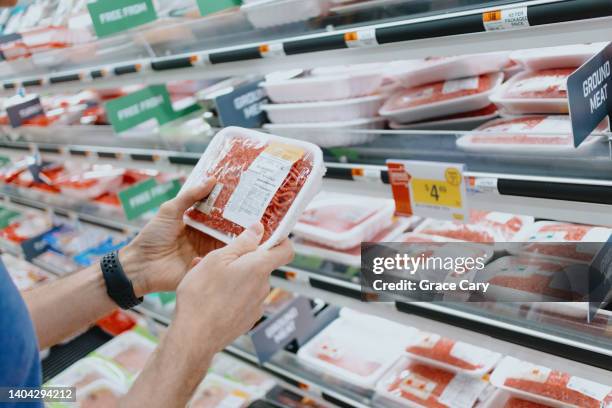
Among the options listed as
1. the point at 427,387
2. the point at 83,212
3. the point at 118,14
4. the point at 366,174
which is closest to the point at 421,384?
the point at 427,387

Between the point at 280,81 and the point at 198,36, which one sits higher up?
the point at 198,36

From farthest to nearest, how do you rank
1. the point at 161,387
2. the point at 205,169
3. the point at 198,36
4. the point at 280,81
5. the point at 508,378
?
the point at 198,36 < the point at 280,81 < the point at 508,378 < the point at 205,169 < the point at 161,387

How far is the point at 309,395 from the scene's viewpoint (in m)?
2.19

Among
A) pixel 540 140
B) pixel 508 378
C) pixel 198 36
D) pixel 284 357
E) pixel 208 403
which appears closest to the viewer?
pixel 540 140

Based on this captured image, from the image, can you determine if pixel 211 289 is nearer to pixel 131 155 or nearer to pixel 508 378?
pixel 508 378

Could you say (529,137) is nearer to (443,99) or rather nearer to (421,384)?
(443,99)

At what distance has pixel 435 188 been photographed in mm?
1437

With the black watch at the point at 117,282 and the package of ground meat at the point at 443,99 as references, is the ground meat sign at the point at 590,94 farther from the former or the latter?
the black watch at the point at 117,282

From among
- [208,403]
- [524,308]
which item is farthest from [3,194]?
[524,308]

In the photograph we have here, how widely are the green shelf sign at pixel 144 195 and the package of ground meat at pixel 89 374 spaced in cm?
85

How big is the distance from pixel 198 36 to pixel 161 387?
4.46 ft

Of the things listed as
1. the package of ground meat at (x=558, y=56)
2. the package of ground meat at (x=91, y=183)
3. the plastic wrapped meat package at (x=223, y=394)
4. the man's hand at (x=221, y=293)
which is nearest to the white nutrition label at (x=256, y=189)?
the man's hand at (x=221, y=293)

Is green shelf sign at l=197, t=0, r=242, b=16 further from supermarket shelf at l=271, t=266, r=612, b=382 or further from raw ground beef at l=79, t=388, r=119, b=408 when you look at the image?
raw ground beef at l=79, t=388, r=119, b=408

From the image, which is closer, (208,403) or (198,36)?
(198,36)
